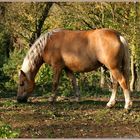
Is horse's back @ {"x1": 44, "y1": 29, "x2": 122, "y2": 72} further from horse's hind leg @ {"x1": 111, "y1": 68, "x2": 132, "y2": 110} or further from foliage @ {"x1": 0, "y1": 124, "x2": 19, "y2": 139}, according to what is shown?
foliage @ {"x1": 0, "y1": 124, "x2": 19, "y2": 139}

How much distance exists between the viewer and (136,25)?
728 inches

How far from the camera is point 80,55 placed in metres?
9.14

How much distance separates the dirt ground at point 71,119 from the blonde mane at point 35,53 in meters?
0.85

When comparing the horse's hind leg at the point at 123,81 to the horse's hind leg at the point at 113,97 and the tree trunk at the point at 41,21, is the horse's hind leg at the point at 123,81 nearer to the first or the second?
the horse's hind leg at the point at 113,97

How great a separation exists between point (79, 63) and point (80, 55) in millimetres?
203

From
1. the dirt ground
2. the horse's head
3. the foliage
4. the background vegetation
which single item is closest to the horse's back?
the horse's head

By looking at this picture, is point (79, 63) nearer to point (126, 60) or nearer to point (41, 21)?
point (126, 60)

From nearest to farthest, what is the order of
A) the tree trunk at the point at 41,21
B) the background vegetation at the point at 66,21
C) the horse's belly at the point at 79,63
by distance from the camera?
the horse's belly at the point at 79,63, the tree trunk at the point at 41,21, the background vegetation at the point at 66,21

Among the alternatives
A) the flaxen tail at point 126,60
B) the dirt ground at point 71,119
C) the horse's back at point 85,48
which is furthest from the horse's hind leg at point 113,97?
the horse's back at point 85,48

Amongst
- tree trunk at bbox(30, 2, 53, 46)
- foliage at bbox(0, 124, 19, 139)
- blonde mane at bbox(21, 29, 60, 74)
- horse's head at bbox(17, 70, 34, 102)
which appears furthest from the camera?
tree trunk at bbox(30, 2, 53, 46)

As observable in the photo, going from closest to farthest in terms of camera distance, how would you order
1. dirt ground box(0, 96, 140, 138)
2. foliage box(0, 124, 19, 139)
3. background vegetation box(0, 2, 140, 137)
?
foliage box(0, 124, 19, 139) → dirt ground box(0, 96, 140, 138) → background vegetation box(0, 2, 140, 137)

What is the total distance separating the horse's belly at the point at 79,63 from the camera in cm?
914

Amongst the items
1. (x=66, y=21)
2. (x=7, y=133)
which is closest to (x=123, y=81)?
(x=7, y=133)

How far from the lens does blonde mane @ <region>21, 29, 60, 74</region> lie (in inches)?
370
